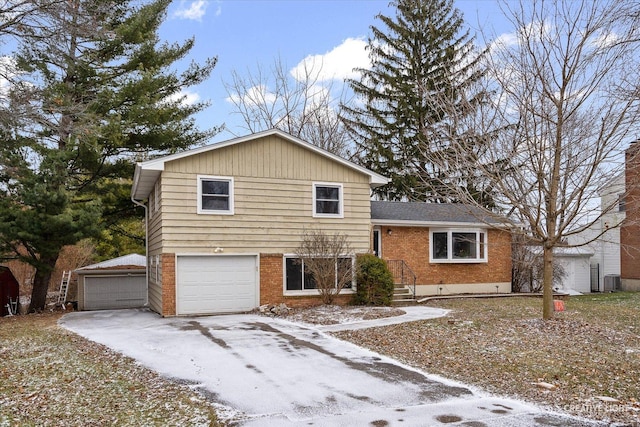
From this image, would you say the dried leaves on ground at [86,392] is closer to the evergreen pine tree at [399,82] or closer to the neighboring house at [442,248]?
the neighboring house at [442,248]

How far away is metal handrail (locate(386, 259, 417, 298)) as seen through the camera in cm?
1892

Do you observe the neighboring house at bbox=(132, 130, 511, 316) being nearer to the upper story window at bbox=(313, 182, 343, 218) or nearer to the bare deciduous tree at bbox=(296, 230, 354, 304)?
the upper story window at bbox=(313, 182, 343, 218)

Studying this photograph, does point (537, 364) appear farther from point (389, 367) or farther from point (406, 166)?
point (406, 166)

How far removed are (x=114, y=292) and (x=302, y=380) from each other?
52.8ft

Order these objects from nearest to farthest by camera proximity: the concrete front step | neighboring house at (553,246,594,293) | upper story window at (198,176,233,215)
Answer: upper story window at (198,176,233,215) < the concrete front step < neighboring house at (553,246,594,293)

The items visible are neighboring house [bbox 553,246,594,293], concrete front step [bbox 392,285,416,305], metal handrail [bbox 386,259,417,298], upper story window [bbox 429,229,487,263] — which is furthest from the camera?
neighboring house [bbox 553,246,594,293]

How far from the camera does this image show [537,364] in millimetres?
8375

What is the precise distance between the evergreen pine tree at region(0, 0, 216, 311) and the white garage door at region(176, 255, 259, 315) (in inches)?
173

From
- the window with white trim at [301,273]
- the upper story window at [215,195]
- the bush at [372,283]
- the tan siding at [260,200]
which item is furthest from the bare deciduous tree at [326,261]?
the upper story window at [215,195]

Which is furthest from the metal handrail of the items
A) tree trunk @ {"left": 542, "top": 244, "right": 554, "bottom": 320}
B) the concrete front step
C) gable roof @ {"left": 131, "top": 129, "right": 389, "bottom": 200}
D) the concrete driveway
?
the concrete driveway

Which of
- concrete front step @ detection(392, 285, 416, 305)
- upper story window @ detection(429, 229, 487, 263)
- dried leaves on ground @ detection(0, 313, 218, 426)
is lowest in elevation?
concrete front step @ detection(392, 285, 416, 305)

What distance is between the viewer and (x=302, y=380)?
7.62 meters

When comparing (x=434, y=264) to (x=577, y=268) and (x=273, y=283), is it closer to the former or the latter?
(x=273, y=283)

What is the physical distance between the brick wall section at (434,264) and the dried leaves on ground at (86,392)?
11631mm
